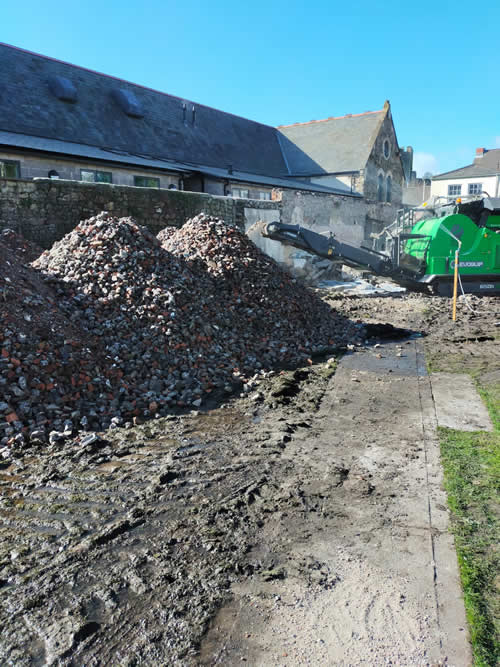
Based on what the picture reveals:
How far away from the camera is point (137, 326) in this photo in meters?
6.91

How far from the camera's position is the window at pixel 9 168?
14039 mm

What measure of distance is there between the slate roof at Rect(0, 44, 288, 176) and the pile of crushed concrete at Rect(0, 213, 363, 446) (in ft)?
36.3

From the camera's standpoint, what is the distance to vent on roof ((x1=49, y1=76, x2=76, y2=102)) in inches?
737

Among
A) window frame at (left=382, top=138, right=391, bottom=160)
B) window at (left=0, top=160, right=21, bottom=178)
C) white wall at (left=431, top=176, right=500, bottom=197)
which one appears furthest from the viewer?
white wall at (left=431, top=176, right=500, bottom=197)

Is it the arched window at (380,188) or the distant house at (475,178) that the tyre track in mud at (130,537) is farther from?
the distant house at (475,178)

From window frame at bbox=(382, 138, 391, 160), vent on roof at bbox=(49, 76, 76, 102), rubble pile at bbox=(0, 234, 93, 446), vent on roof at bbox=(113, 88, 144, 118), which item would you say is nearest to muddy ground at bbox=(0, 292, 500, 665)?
rubble pile at bbox=(0, 234, 93, 446)

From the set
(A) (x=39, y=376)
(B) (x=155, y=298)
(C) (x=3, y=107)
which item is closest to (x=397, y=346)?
(B) (x=155, y=298)

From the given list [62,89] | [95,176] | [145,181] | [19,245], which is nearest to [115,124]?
[62,89]

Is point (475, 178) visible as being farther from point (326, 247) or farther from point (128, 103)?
point (326, 247)

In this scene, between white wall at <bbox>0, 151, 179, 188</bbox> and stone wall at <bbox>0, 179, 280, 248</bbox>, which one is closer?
stone wall at <bbox>0, 179, 280, 248</bbox>

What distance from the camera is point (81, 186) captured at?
1125 centimetres

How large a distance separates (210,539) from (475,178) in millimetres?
44992

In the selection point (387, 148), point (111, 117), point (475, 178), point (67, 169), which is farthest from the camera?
point (475, 178)

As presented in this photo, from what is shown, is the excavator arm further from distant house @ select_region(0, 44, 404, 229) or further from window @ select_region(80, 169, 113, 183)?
distant house @ select_region(0, 44, 404, 229)
